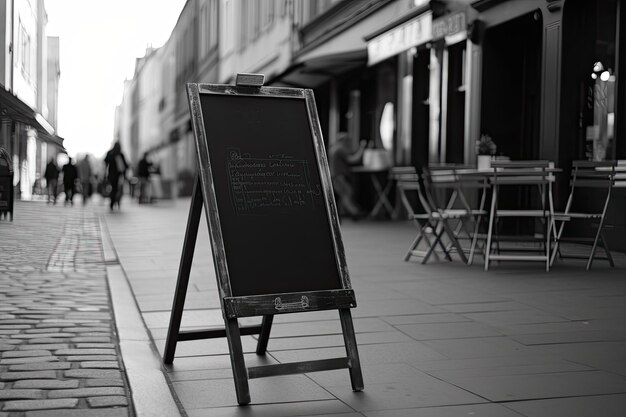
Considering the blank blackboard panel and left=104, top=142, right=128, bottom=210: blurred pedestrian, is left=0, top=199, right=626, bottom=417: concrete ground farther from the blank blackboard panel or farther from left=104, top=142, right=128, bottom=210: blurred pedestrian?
left=104, top=142, right=128, bottom=210: blurred pedestrian

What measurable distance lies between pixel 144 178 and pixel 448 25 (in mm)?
20013

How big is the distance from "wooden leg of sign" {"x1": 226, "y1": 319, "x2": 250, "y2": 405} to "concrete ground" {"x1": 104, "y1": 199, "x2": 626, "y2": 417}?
60mm

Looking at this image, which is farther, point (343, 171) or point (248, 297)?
point (343, 171)

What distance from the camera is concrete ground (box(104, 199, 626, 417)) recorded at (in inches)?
165

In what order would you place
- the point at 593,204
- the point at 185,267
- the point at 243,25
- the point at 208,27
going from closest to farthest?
1. the point at 185,267
2. the point at 593,204
3. the point at 243,25
4. the point at 208,27

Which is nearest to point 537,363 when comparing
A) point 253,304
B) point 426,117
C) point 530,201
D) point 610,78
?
point 253,304

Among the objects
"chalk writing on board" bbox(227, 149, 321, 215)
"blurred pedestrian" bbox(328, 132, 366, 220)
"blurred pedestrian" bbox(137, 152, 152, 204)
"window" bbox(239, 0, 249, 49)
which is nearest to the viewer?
"chalk writing on board" bbox(227, 149, 321, 215)

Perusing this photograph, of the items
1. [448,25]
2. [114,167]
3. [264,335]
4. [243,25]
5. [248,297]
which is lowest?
[264,335]

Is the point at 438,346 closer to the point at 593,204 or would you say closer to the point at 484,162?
the point at 484,162

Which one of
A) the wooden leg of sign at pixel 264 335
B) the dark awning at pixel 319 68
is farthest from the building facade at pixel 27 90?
the dark awning at pixel 319 68

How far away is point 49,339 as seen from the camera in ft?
18.7

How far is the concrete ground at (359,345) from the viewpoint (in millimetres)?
4199

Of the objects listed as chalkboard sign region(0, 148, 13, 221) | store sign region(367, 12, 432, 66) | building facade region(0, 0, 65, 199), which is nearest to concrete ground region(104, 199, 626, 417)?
chalkboard sign region(0, 148, 13, 221)

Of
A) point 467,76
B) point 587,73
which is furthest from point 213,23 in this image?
point 587,73
